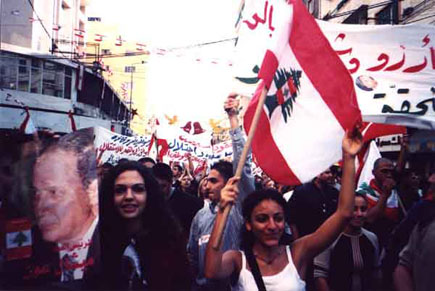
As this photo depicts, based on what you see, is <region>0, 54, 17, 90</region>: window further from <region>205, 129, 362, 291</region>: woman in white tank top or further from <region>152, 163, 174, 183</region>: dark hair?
<region>205, 129, 362, 291</region>: woman in white tank top

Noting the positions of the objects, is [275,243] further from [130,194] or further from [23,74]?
[23,74]

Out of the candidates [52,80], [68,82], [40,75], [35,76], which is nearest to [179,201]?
[35,76]

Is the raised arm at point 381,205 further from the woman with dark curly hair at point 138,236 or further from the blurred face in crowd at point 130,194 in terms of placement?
the blurred face in crowd at point 130,194

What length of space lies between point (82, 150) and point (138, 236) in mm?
554

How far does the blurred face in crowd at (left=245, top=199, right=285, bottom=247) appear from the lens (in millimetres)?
2842

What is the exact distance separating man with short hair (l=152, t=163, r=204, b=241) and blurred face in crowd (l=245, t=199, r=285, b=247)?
2497 mm

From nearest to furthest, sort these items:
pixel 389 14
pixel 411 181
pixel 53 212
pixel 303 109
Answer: pixel 53 212
pixel 303 109
pixel 411 181
pixel 389 14

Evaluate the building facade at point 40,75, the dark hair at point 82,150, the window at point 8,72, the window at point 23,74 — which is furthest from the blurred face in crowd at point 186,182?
the window at point 23,74

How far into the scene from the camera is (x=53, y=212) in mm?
2793

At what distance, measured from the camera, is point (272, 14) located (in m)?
3.18

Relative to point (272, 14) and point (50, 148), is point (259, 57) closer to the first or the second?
point (272, 14)

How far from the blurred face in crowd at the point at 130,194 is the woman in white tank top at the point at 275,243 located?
0.55m

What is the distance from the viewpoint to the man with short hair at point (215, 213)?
12.0 ft

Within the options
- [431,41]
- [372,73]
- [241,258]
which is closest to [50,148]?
[241,258]
